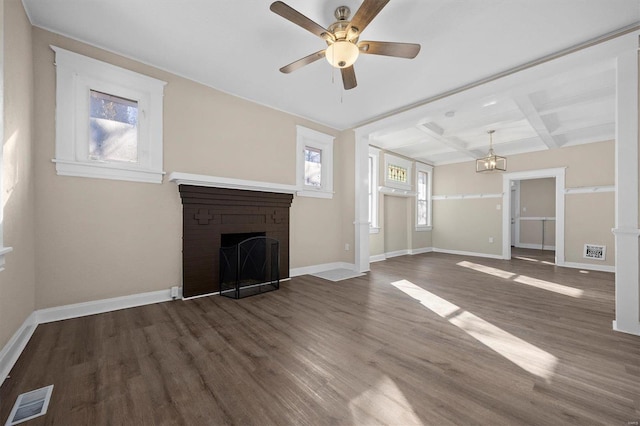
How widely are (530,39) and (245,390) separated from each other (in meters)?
3.86

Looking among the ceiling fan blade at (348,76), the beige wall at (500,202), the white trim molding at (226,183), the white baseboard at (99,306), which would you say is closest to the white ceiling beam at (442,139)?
the beige wall at (500,202)

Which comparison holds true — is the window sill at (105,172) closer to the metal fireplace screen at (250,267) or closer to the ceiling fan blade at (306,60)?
the metal fireplace screen at (250,267)

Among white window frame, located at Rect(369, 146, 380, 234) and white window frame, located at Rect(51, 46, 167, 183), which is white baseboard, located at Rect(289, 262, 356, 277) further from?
white window frame, located at Rect(51, 46, 167, 183)

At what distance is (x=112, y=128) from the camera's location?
2746 millimetres

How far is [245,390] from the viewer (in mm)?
1465

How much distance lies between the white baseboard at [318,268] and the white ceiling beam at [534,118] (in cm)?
367

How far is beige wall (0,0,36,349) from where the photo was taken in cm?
171

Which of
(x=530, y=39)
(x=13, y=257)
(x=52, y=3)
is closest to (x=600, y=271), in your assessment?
(x=530, y=39)

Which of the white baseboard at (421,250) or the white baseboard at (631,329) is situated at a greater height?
the white baseboard at (631,329)

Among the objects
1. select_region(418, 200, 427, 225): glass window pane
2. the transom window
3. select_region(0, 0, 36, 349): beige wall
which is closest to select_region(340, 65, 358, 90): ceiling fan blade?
select_region(0, 0, 36, 349): beige wall

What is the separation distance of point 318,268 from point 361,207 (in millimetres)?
1425

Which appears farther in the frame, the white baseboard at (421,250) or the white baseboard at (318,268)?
the white baseboard at (421,250)

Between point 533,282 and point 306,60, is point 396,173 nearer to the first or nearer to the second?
point 533,282

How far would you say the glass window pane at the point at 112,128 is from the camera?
265cm
